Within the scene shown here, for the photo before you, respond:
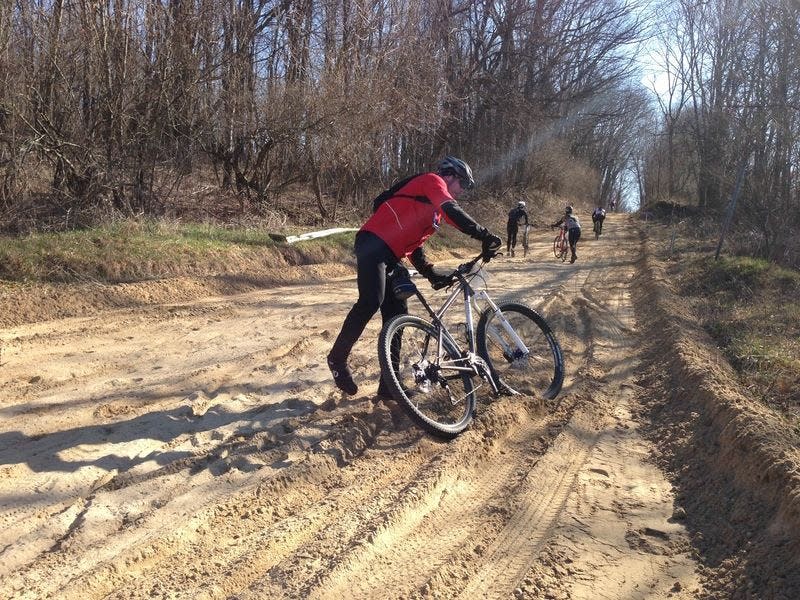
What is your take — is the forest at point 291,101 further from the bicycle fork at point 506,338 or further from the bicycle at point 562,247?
the bicycle fork at point 506,338

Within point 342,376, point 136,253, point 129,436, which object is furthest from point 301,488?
point 136,253

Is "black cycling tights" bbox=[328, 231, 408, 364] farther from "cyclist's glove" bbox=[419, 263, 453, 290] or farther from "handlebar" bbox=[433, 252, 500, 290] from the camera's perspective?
"handlebar" bbox=[433, 252, 500, 290]

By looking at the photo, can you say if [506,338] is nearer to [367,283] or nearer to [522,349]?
[522,349]

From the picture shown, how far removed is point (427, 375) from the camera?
439 centimetres

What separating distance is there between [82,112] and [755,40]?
17.0 m

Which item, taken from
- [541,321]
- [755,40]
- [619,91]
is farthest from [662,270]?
[619,91]

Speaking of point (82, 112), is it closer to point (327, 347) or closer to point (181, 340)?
point (181, 340)

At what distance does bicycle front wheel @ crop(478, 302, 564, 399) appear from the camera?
5148 millimetres

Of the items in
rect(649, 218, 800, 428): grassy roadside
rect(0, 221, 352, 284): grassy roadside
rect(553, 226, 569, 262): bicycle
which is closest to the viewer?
rect(649, 218, 800, 428): grassy roadside

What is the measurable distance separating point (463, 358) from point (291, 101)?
40.3ft

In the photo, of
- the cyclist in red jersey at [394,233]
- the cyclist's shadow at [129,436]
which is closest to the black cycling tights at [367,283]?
the cyclist in red jersey at [394,233]

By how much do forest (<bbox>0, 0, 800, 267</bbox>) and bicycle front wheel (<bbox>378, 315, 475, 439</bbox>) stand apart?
8599 mm

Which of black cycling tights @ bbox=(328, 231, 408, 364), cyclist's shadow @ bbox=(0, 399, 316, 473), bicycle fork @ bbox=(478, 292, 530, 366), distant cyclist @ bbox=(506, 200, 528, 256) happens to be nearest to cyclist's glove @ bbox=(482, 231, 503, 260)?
bicycle fork @ bbox=(478, 292, 530, 366)

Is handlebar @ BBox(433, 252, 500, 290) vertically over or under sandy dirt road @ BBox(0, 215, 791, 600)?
over
